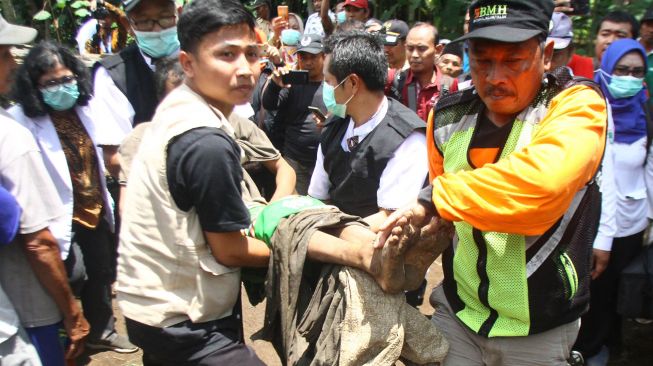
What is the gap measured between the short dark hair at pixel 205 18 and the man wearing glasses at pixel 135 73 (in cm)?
152

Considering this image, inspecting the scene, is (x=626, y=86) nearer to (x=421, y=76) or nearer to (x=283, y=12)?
(x=421, y=76)

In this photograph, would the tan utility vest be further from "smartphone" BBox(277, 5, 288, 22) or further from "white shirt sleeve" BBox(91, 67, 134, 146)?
"smartphone" BBox(277, 5, 288, 22)

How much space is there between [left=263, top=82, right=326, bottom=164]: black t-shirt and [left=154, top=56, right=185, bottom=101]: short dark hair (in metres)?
1.80

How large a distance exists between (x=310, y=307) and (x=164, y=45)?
2111 mm

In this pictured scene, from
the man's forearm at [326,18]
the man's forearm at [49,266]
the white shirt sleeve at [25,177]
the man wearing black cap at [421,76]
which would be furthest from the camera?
the man's forearm at [326,18]

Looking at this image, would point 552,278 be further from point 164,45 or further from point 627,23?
point 627,23

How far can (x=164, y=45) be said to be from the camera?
11.1 ft

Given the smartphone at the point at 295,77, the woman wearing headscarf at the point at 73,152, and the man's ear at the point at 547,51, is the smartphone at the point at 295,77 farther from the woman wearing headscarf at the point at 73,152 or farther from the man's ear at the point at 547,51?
the man's ear at the point at 547,51

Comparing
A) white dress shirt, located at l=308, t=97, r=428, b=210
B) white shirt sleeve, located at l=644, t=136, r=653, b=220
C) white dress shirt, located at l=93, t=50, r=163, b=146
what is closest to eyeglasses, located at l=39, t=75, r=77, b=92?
white dress shirt, located at l=93, t=50, r=163, b=146

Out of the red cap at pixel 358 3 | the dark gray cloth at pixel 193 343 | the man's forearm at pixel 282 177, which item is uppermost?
the red cap at pixel 358 3

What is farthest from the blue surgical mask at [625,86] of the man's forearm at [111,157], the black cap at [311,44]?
the man's forearm at [111,157]

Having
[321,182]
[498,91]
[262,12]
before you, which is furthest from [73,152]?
[262,12]

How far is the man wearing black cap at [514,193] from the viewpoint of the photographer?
1690 millimetres

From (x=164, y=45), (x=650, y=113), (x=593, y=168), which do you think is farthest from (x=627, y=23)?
(x=164, y=45)
